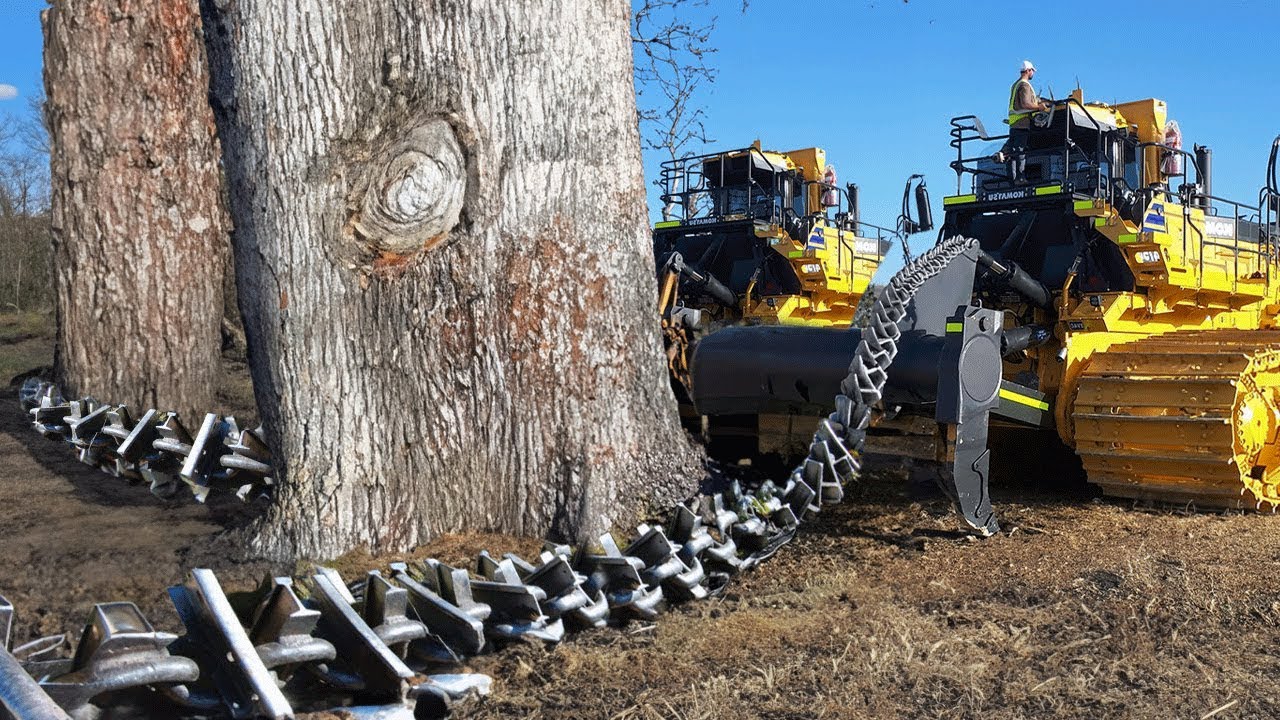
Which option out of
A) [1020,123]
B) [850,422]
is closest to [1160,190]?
[1020,123]

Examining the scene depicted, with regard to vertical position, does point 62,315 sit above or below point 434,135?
below

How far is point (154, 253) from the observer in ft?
24.7

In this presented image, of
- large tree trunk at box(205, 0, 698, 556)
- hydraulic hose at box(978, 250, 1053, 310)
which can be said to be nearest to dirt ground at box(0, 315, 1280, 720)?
large tree trunk at box(205, 0, 698, 556)

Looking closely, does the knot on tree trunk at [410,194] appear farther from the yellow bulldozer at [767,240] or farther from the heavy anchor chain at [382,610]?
the yellow bulldozer at [767,240]

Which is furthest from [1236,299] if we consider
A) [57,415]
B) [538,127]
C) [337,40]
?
[57,415]

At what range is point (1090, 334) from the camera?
21.6ft

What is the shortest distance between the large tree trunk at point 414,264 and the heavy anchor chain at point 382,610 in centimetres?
35

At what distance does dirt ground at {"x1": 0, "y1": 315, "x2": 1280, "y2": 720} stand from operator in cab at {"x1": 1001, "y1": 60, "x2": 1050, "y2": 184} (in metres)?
4.40

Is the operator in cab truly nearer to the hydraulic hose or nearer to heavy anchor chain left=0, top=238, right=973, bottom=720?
the hydraulic hose

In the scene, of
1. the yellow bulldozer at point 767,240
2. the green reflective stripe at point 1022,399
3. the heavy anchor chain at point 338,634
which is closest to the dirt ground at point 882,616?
the heavy anchor chain at point 338,634

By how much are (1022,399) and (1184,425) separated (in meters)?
1.16

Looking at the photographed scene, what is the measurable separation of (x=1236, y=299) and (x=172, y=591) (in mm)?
8804

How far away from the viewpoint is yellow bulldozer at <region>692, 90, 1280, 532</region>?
4805 millimetres

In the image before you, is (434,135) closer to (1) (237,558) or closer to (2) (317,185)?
(2) (317,185)
